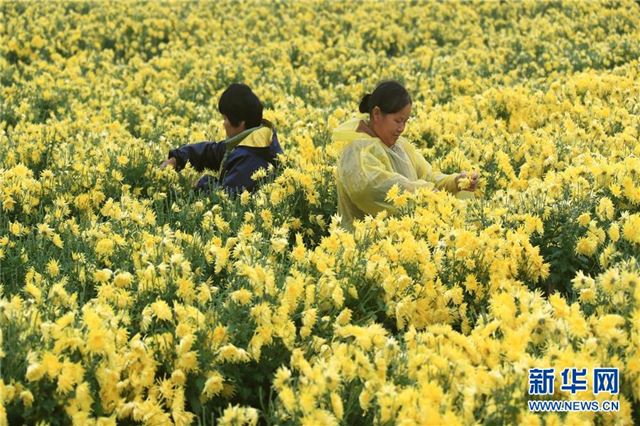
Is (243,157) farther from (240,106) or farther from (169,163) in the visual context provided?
(169,163)

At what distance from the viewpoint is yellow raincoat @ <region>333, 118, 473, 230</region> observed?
16.3ft

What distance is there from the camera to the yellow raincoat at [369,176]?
498 cm

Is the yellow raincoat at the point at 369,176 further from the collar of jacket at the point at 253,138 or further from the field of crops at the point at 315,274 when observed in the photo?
the collar of jacket at the point at 253,138

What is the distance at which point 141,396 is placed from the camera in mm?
3021

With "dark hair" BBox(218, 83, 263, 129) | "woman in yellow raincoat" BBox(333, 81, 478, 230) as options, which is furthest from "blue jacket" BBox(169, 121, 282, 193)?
"woman in yellow raincoat" BBox(333, 81, 478, 230)

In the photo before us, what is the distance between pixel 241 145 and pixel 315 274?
2.30 m

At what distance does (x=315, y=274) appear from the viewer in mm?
3900

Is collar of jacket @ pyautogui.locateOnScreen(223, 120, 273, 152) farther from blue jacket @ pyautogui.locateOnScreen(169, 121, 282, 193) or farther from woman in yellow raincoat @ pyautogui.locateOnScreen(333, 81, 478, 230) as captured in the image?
woman in yellow raincoat @ pyautogui.locateOnScreen(333, 81, 478, 230)

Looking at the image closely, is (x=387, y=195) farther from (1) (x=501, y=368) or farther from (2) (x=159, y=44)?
(2) (x=159, y=44)

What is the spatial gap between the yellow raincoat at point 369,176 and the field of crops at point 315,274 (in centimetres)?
19

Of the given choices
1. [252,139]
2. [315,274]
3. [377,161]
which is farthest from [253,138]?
[315,274]

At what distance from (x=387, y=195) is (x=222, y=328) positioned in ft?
5.92

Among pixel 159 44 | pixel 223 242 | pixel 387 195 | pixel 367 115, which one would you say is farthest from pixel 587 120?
pixel 159 44

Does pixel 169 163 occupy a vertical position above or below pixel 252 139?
below
